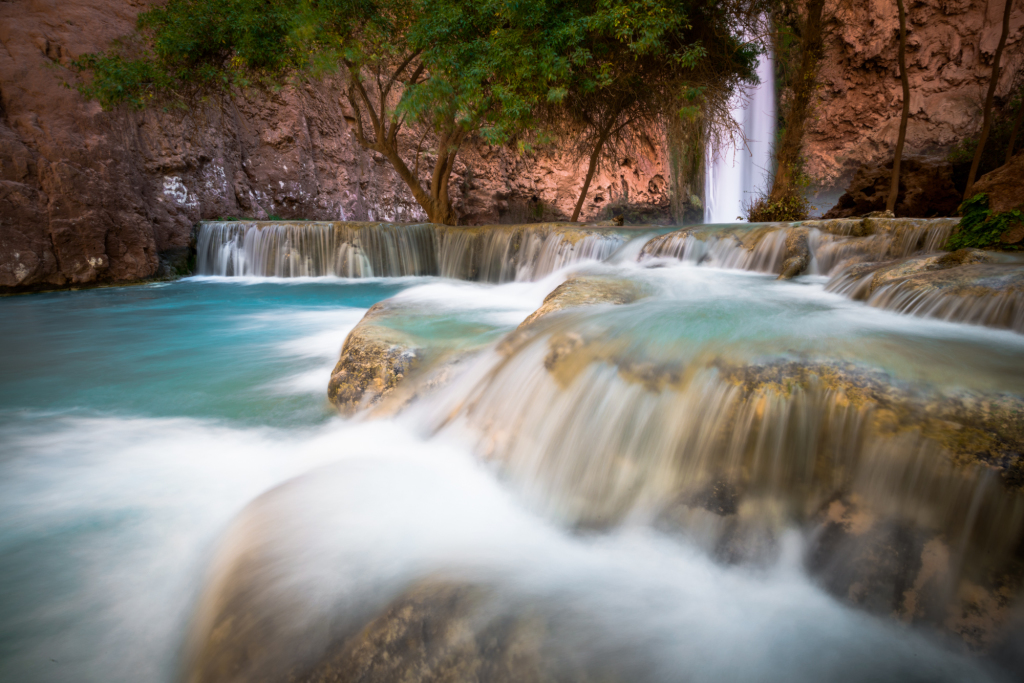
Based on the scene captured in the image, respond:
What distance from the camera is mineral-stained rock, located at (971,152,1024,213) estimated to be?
448cm

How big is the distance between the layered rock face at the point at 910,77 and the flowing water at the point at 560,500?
17424 millimetres

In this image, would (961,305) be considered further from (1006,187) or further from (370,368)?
(370,368)

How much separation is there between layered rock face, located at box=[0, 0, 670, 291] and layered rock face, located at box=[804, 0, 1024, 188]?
1403cm

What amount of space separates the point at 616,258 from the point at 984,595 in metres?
5.95

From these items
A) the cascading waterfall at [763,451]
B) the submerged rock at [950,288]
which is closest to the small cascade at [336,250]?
the submerged rock at [950,288]

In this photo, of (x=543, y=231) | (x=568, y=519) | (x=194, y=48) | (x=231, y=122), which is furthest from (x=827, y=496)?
(x=231, y=122)

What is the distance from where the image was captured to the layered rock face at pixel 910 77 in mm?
15688

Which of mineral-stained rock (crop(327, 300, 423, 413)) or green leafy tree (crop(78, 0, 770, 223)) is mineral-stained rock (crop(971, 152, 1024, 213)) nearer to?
green leafy tree (crop(78, 0, 770, 223))

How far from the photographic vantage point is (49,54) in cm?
876

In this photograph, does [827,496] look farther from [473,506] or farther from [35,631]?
[35,631]

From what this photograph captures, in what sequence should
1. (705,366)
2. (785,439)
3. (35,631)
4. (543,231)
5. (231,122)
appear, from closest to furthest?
(35,631), (785,439), (705,366), (543,231), (231,122)

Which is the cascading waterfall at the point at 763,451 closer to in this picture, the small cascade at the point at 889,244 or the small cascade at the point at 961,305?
the small cascade at the point at 961,305

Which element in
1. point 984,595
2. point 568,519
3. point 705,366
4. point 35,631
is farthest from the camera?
point 705,366

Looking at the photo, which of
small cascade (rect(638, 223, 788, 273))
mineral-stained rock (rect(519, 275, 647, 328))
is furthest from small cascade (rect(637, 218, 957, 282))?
mineral-stained rock (rect(519, 275, 647, 328))
